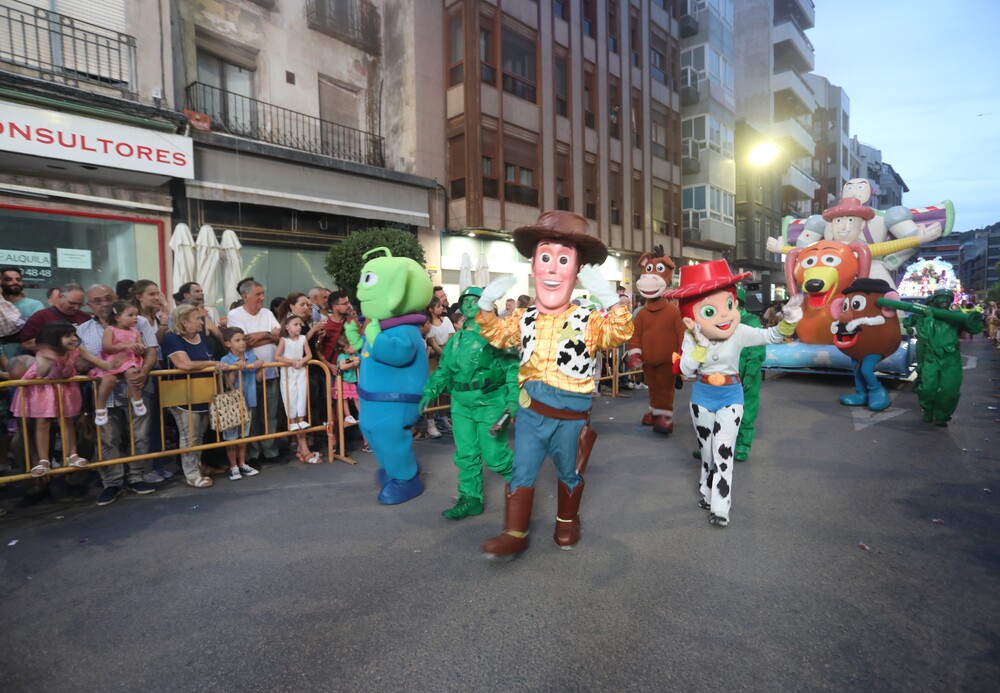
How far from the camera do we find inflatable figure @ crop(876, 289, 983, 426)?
644cm

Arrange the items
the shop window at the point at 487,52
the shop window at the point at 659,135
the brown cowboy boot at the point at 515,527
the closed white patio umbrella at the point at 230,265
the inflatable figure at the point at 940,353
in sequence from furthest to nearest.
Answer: the shop window at the point at 659,135 → the shop window at the point at 487,52 → the closed white patio umbrella at the point at 230,265 → the inflatable figure at the point at 940,353 → the brown cowboy boot at the point at 515,527

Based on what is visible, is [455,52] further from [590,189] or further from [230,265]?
[230,265]

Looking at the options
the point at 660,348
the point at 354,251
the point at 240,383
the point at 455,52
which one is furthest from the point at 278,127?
the point at 660,348

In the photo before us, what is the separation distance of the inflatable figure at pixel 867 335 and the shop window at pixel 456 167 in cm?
1013

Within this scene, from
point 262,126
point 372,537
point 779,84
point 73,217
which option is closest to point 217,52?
point 262,126

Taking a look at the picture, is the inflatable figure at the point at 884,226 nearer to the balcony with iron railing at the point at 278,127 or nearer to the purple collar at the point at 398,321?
the purple collar at the point at 398,321

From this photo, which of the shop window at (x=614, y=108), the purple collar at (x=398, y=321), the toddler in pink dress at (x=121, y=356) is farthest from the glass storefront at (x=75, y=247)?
the shop window at (x=614, y=108)

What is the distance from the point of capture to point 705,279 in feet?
12.8

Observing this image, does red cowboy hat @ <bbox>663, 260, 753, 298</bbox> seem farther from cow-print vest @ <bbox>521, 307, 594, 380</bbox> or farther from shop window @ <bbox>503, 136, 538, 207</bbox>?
shop window @ <bbox>503, 136, 538, 207</bbox>

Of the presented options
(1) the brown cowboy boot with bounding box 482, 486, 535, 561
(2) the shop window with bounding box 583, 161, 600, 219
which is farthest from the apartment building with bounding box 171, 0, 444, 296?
(1) the brown cowboy boot with bounding box 482, 486, 535, 561

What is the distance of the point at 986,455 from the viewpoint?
17.9 feet

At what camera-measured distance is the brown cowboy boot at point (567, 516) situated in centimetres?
343

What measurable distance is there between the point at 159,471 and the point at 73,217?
6.84m

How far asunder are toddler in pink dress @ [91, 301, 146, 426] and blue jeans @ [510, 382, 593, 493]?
330cm
